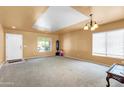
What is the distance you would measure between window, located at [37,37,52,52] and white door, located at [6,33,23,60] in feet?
5.19

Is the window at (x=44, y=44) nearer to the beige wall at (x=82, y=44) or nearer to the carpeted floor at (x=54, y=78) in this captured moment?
the beige wall at (x=82, y=44)

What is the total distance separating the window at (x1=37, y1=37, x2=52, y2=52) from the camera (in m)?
7.66

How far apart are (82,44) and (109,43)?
1.88 metres

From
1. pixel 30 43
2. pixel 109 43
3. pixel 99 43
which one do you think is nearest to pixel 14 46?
pixel 30 43

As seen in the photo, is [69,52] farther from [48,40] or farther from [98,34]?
[98,34]

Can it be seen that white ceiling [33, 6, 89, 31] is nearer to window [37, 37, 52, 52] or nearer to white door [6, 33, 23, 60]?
white door [6, 33, 23, 60]

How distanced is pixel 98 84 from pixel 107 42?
2.93 metres

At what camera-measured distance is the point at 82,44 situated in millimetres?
6230

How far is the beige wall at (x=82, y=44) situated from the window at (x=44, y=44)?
1.23 metres

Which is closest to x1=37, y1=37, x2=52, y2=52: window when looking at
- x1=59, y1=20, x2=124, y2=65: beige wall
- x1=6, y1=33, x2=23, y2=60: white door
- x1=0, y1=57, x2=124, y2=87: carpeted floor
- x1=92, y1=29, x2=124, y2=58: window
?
x1=59, y1=20, x2=124, y2=65: beige wall

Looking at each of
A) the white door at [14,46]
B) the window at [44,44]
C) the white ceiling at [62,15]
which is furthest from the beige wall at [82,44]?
the white door at [14,46]

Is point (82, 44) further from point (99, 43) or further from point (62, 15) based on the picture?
point (62, 15)

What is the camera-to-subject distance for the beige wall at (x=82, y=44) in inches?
178
